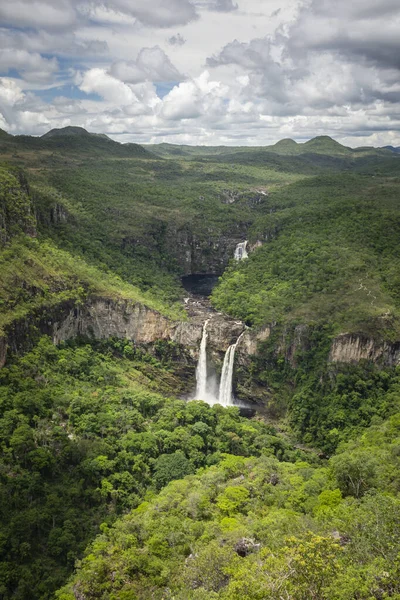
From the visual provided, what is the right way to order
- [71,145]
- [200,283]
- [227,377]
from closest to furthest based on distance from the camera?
[227,377] < [200,283] < [71,145]

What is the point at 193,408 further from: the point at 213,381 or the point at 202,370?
the point at 202,370

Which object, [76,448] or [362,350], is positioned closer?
[76,448]

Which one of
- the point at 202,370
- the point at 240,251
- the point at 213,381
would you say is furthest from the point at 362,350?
the point at 240,251

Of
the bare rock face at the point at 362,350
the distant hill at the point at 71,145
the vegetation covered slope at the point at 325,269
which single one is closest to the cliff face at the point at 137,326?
the vegetation covered slope at the point at 325,269

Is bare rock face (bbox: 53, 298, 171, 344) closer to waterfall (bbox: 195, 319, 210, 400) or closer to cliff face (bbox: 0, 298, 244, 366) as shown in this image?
cliff face (bbox: 0, 298, 244, 366)

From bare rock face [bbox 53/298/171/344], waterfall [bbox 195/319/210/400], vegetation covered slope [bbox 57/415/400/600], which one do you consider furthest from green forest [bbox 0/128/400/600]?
waterfall [bbox 195/319/210/400]

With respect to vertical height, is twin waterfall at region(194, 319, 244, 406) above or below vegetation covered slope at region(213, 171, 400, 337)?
below

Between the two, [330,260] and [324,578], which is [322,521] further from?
[330,260]
